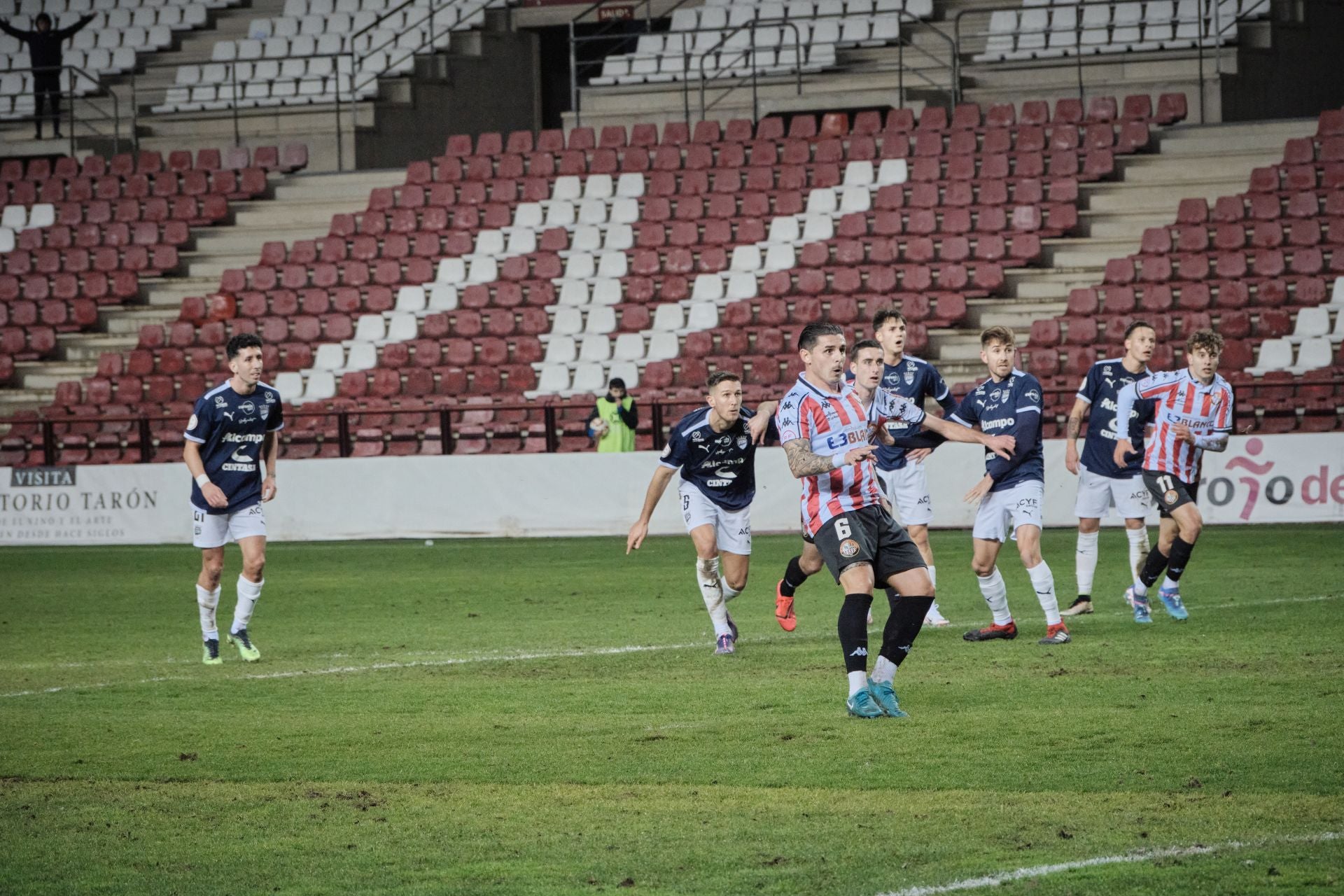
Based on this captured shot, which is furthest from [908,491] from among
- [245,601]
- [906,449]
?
[245,601]

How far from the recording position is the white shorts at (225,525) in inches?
473

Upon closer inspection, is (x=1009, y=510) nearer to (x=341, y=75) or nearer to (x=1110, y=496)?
(x=1110, y=496)

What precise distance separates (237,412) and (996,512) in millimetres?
5108

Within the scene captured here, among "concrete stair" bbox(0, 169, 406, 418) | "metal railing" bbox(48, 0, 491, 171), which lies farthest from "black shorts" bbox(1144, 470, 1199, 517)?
"metal railing" bbox(48, 0, 491, 171)

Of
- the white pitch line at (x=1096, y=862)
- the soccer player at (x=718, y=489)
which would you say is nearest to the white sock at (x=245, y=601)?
the soccer player at (x=718, y=489)

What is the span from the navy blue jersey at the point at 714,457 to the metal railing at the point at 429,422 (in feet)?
37.5

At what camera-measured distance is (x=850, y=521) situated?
8.77 metres

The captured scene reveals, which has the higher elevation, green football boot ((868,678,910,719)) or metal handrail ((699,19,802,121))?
metal handrail ((699,19,802,121))

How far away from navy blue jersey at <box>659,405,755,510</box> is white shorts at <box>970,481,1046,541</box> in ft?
5.14

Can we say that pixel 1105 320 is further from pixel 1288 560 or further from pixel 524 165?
pixel 524 165

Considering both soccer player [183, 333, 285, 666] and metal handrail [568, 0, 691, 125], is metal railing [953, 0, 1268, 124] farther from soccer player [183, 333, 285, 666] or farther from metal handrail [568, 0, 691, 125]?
A: soccer player [183, 333, 285, 666]

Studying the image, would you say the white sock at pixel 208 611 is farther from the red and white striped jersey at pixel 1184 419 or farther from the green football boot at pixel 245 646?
the red and white striped jersey at pixel 1184 419

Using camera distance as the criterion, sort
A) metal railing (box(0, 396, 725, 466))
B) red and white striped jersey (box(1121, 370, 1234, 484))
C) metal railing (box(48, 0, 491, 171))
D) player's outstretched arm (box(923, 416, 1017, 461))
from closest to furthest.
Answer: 1. player's outstretched arm (box(923, 416, 1017, 461))
2. red and white striped jersey (box(1121, 370, 1234, 484))
3. metal railing (box(0, 396, 725, 466))
4. metal railing (box(48, 0, 491, 171))

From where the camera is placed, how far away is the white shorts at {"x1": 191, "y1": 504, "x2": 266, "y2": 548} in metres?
12.0
